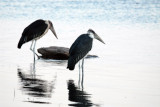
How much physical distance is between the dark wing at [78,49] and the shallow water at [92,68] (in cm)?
30

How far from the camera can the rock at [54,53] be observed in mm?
14258

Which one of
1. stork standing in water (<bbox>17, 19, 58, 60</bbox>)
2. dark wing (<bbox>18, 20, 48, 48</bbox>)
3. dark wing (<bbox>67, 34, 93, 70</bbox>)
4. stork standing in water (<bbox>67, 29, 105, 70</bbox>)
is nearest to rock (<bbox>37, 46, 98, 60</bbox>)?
stork standing in water (<bbox>17, 19, 58, 60</bbox>)

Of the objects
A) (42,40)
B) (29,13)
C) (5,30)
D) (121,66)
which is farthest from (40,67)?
(29,13)

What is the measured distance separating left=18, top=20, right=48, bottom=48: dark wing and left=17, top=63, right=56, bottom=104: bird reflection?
9.75 feet

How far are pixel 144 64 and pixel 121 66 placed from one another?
1.93ft

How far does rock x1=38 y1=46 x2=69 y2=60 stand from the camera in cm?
1426

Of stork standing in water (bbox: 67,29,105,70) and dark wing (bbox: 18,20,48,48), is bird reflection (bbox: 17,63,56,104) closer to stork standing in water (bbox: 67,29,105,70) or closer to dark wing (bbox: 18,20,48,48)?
stork standing in water (bbox: 67,29,105,70)

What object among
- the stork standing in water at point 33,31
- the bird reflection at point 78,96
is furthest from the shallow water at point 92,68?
the stork standing in water at point 33,31

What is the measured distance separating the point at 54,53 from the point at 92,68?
2133 mm

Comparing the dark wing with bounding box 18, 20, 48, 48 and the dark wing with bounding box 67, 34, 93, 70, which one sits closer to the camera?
the dark wing with bounding box 67, 34, 93, 70

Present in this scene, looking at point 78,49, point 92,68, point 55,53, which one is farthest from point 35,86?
point 55,53

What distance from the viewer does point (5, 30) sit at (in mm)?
19609

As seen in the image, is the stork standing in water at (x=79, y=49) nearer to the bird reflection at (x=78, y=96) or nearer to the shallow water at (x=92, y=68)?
the shallow water at (x=92, y=68)

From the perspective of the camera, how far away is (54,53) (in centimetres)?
1439
